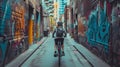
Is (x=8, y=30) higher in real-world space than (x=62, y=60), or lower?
higher

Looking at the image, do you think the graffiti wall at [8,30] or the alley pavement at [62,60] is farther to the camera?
the alley pavement at [62,60]

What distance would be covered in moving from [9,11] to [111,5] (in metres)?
4.97

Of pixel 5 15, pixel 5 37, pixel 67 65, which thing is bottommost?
pixel 67 65

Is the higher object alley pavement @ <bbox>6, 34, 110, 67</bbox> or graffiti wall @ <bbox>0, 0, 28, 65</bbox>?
graffiti wall @ <bbox>0, 0, 28, 65</bbox>

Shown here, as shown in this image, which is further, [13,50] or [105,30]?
[13,50]

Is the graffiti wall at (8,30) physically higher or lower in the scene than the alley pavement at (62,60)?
higher

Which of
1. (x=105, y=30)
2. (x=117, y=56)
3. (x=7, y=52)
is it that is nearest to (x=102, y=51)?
(x=105, y=30)

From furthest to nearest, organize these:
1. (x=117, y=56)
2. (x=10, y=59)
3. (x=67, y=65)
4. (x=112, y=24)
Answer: (x=10, y=59) → (x=67, y=65) → (x=112, y=24) → (x=117, y=56)

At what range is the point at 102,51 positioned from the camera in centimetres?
1684

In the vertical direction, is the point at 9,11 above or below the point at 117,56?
above

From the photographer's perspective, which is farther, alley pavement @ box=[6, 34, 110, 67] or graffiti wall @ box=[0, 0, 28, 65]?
alley pavement @ box=[6, 34, 110, 67]

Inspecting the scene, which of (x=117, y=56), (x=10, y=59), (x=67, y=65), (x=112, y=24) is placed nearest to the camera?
(x=117, y=56)

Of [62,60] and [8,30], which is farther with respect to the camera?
[62,60]

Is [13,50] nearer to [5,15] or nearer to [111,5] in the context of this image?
[5,15]
